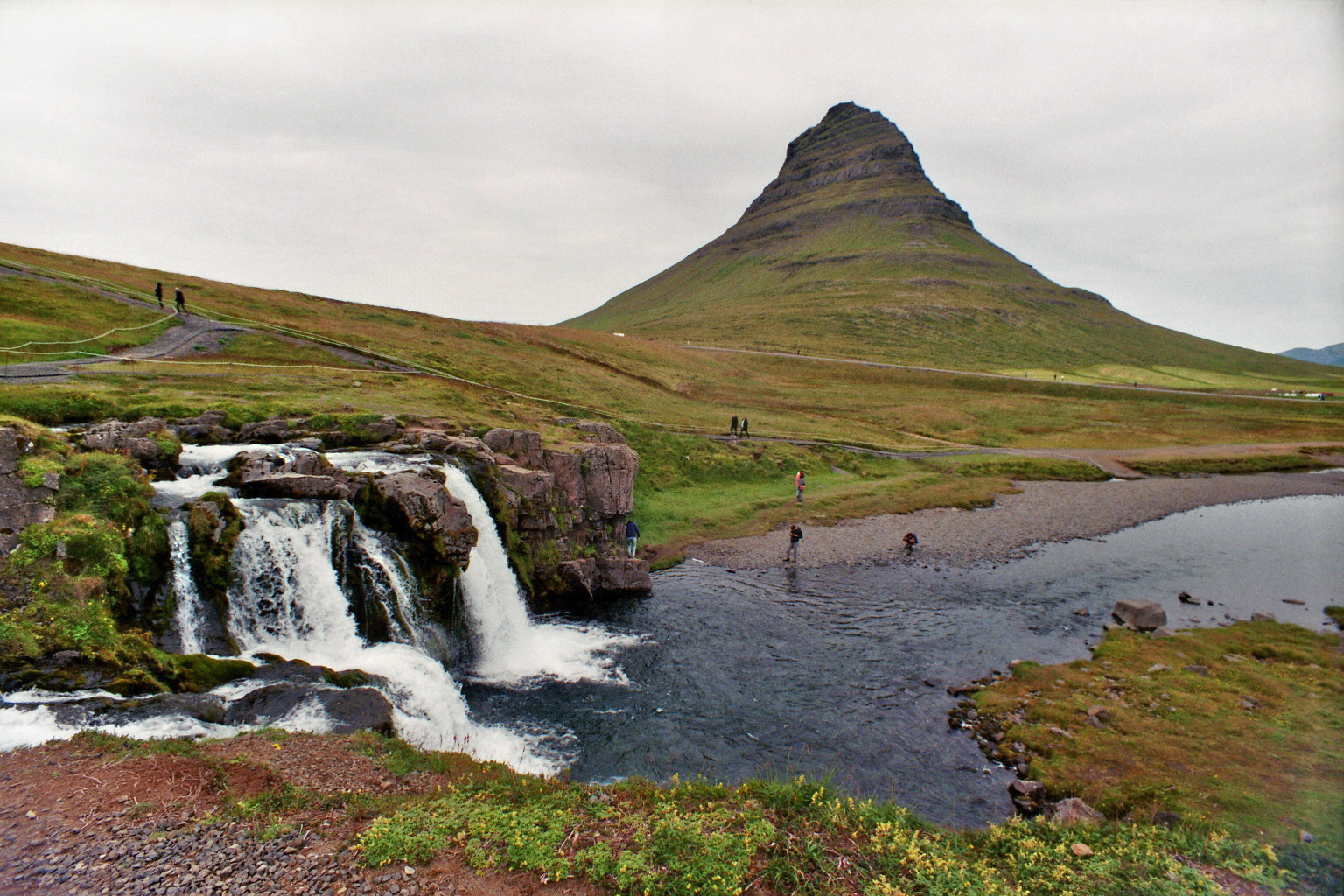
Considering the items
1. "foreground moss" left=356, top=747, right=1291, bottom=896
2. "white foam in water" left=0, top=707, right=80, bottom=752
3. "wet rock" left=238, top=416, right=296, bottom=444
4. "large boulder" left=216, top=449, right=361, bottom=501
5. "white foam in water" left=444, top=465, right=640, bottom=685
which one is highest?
"wet rock" left=238, top=416, right=296, bottom=444

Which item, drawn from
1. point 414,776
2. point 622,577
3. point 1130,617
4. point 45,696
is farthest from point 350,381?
point 1130,617

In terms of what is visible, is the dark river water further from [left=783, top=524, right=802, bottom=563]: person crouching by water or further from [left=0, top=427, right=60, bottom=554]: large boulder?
[left=0, top=427, right=60, bottom=554]: large boulder

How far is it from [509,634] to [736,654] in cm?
1077

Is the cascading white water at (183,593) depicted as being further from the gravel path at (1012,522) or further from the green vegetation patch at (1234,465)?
the green vegetation patch at (1234,465)

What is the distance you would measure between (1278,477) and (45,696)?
344ft

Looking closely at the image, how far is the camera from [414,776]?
14914 mm

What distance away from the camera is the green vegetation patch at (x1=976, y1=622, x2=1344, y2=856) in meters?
16.5

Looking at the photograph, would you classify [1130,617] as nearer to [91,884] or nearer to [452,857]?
[452,857]

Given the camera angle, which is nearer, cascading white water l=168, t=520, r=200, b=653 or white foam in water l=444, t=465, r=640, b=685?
cascading white water l=168, t=520, r=200, b=653

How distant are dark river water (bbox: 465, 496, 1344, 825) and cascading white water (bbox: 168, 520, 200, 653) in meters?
9.47

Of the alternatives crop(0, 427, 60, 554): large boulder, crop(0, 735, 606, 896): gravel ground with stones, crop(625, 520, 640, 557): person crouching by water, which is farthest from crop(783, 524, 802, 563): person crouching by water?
crop(0, 427, 60, 554): large boulder

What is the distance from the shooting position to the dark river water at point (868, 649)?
20.2 m

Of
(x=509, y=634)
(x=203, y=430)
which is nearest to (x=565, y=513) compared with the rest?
(x=509, y=634)

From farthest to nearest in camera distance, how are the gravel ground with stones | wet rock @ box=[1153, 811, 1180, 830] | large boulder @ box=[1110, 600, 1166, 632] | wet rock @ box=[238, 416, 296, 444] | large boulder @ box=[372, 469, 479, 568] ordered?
wet rock @ box=[238, 416, 296, 444], large boulder @ box=[1110, 600, 1166, 632], large boulder @ box=[372, 469, 479, 568], wet rock @ box=[1153, 811, 1180, 830], the gravel ground with stones
